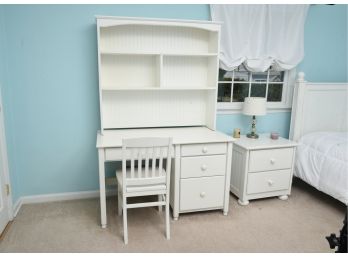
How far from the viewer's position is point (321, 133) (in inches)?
122

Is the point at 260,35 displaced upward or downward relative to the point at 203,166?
upward

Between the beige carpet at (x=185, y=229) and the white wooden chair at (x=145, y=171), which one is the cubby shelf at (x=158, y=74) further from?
the beige carpet at (x=185, y=229)

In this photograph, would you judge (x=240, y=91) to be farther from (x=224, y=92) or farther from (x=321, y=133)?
(x=321, y=133)

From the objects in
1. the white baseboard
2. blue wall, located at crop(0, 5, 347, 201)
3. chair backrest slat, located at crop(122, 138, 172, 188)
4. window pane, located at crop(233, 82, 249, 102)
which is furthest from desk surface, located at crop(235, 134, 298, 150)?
the white baseboard

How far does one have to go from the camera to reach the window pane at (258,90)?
10.6 feet

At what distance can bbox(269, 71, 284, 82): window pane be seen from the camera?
10.7 ft

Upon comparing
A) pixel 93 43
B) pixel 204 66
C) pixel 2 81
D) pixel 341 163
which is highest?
pixel 93 43

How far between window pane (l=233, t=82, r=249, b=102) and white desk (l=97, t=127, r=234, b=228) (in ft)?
2.57

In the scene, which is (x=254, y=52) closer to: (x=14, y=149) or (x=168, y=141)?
(x=168, y=141)

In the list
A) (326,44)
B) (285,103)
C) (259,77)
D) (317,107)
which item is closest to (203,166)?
(259,77)

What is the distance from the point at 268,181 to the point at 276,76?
1299mm
